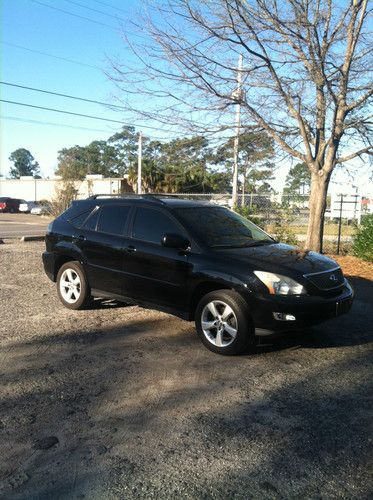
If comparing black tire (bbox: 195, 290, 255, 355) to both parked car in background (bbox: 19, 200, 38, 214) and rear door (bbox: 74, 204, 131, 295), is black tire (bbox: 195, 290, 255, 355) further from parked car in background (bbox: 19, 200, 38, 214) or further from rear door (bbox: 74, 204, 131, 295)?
parked car in background (bbox: 19, 200, 38, 214)

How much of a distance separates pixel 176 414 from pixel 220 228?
2.85m

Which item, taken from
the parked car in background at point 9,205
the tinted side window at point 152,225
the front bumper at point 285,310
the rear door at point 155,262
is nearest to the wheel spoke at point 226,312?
the front bumper at point 285,310

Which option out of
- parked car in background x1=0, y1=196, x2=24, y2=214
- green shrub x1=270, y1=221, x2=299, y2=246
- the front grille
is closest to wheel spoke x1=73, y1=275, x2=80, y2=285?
the front grille

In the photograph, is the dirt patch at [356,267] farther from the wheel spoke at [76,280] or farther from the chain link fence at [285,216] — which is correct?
the wheel spoke at [76,280]

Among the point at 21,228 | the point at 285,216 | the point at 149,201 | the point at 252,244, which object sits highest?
the point at 149,201

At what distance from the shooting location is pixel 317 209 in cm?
1212

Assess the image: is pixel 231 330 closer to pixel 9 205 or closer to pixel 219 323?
pixel 219 323

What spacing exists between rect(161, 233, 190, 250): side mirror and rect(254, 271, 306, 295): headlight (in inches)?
37.3

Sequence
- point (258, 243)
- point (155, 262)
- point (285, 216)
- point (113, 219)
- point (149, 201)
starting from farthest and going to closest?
1. point (285, 216)
2. point (113, 219)
3. point (149, 201)
4. point (258, 243)
5. point (155, 262)

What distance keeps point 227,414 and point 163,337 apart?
204 cm

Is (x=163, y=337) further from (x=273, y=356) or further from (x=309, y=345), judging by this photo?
(x=309, y=345)

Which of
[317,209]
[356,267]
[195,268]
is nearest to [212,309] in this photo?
[195,268]

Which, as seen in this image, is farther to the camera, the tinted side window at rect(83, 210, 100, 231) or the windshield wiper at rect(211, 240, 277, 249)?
the tinted side window at rect(83, 210, 100, 231)

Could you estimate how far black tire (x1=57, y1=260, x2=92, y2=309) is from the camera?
6.86m
